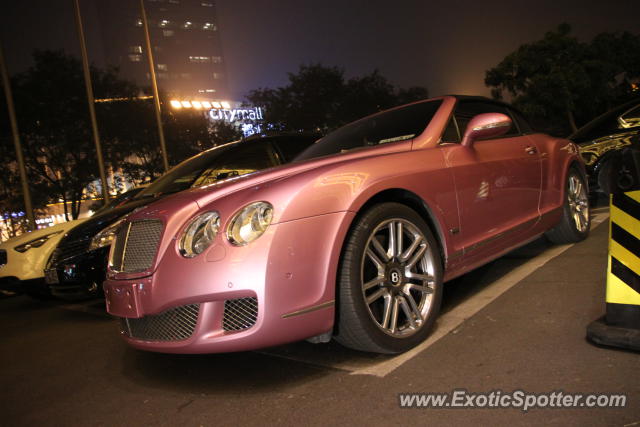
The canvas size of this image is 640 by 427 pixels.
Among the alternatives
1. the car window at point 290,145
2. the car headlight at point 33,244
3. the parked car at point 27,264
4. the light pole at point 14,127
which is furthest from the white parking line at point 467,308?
the light pole at point 14,127

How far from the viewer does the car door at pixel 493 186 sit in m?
3.01

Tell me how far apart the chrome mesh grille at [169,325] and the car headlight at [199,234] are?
0.27m

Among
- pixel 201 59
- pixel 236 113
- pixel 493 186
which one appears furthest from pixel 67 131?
pixel 201 59

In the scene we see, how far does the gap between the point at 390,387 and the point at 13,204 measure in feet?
102

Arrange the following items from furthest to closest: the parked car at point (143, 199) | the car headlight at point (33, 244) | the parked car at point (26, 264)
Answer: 1. the car headlight at point (33, 244)
2. the parked car at point (26, 264)
3. the parked car at point (143, 199)

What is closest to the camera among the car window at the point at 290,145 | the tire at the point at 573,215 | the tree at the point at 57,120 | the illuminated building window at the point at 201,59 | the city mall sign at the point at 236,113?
the tire at the point at 573,215

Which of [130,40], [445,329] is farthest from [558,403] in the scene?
[130,40]

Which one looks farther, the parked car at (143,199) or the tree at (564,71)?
the tree at (564,71)

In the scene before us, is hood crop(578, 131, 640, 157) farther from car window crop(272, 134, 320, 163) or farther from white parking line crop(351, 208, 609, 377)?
car window crop(272, 134, 320, 163)

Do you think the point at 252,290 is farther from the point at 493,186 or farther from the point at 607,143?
the point at 607,143

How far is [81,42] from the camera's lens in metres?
14.5

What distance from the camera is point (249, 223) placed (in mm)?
2221

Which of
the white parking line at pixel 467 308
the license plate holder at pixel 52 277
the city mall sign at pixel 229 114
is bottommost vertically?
the white parking line at pixel 467 308

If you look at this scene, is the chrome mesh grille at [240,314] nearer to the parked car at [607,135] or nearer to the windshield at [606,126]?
the parked car at [607,135]
